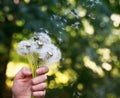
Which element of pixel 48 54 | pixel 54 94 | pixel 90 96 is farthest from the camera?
pixel 90 96

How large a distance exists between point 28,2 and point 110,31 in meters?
0.29

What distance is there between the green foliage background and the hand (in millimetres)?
521

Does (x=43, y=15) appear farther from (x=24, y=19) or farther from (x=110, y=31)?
(x=110, y=31)

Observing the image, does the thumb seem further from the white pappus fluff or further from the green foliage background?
the green foliage background

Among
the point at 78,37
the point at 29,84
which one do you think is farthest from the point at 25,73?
the point at 78,37

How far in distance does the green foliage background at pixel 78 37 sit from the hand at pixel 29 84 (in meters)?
0.52

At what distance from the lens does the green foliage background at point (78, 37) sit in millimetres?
1500

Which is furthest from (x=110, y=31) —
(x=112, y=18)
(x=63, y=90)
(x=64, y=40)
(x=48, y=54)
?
(x=48, y=54)

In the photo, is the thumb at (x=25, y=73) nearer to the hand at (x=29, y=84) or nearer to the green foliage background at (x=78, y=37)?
the hand at (x=29, y=84)

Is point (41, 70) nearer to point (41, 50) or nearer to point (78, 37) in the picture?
point (41, 50)

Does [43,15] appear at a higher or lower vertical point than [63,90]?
higher

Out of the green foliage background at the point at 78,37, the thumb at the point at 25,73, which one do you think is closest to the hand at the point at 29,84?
the thumb at the point at 25,73

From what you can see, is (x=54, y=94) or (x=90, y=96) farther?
(x=90, y=96)

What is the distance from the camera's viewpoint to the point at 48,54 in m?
A: 0.84
